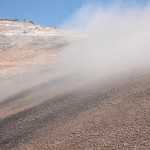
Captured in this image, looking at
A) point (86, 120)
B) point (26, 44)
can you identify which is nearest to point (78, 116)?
point (86, 120)

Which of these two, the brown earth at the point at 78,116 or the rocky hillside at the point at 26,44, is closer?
the brown earth at the point at 78,116

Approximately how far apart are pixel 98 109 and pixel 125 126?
9.14 ft

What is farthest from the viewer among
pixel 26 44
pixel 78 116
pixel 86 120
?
pixel 26 44

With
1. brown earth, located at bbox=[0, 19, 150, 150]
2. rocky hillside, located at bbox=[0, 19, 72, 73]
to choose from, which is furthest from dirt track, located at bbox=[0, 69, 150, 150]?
rocky hillside, located at bbox=[0, 19, 72, 73]

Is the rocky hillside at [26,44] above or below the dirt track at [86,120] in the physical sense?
above

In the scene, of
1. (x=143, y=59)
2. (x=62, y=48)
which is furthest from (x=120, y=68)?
(x=62, y=48)

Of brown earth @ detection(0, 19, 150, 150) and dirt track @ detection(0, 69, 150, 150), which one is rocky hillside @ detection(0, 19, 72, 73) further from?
dirt track @ detection(0, 69, 150, 150)

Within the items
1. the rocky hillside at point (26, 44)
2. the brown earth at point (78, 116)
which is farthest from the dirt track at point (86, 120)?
the rocky hillside at point (26, 44)

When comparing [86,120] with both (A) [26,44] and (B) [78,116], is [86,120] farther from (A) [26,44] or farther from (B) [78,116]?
(A) [26,44]

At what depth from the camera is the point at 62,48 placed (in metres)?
48.8

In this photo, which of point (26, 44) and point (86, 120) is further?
point (26, 44)

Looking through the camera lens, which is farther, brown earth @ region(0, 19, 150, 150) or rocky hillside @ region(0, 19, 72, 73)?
rocky hillside @ region(0, 19, 72, 73)

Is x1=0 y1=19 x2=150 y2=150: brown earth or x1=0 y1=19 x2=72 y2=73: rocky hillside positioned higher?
x1=0 y1=19 x2=72 y2=73: rocky hillside

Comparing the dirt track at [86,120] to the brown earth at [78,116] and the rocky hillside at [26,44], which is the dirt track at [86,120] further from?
the rocky hillside at [26,44]
